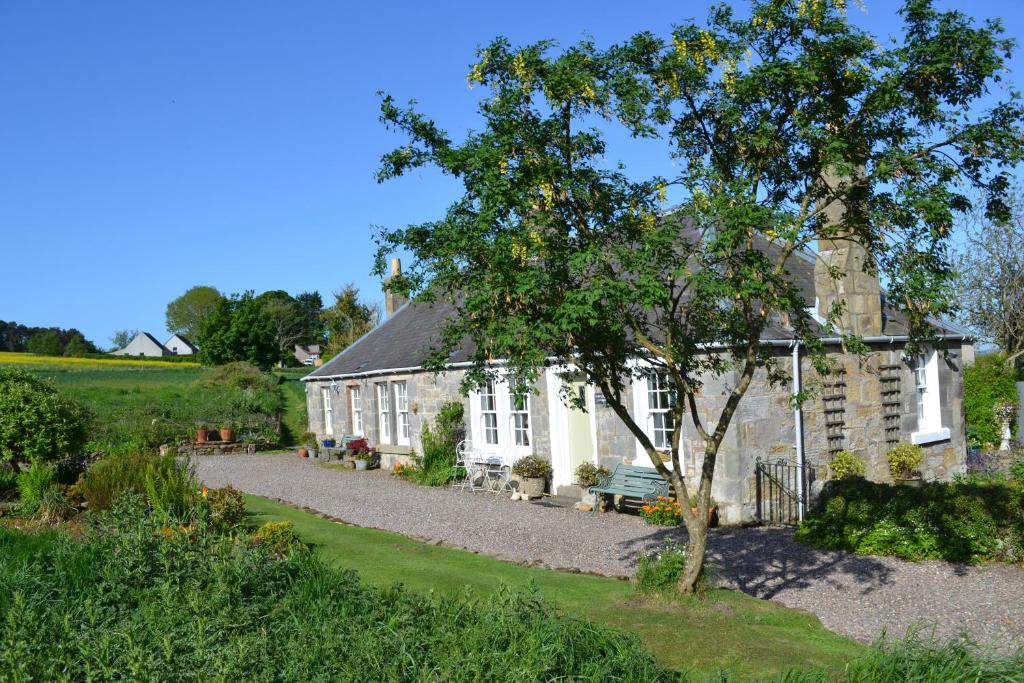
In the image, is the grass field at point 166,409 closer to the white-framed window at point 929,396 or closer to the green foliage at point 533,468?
the green foliage at point 533,468

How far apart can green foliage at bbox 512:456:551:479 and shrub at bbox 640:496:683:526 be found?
127 inches

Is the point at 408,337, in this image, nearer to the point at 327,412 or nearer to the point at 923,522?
→ the point at 327,412

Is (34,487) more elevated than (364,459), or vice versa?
(34,487)

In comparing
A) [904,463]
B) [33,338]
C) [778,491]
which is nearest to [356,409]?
[778,491]

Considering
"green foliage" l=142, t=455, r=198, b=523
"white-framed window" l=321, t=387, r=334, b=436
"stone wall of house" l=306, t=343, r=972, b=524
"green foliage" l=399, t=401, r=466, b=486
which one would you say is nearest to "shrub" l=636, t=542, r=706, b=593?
"stone wall of house" l=306, t=343, r=972, b=524

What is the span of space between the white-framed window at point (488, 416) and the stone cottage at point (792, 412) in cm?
2

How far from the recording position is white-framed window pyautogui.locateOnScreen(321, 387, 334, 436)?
27422 mm

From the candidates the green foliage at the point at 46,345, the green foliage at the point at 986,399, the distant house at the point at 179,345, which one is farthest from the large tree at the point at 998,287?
the distant house at the point at 179,345

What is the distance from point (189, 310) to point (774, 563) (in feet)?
357

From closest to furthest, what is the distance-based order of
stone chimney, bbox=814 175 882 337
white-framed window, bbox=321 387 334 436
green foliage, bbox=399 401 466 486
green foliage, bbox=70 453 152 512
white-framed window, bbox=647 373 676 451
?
green foliage, bbox=70 453 152 512
white-framed window, bbox=647 373 676 451
stone chimney, bbox=814 175 882 337
green foliage, bbox=399 401 466 486
white-framed window, bbox=321 387 334 436

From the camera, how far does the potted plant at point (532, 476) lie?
53.9 feet

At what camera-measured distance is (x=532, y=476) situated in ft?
54.2

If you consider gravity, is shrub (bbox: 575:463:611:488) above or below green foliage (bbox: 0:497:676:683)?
below

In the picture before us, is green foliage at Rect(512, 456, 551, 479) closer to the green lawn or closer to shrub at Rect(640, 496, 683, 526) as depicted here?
shrub at Rect(640, 496, 683, 526)
